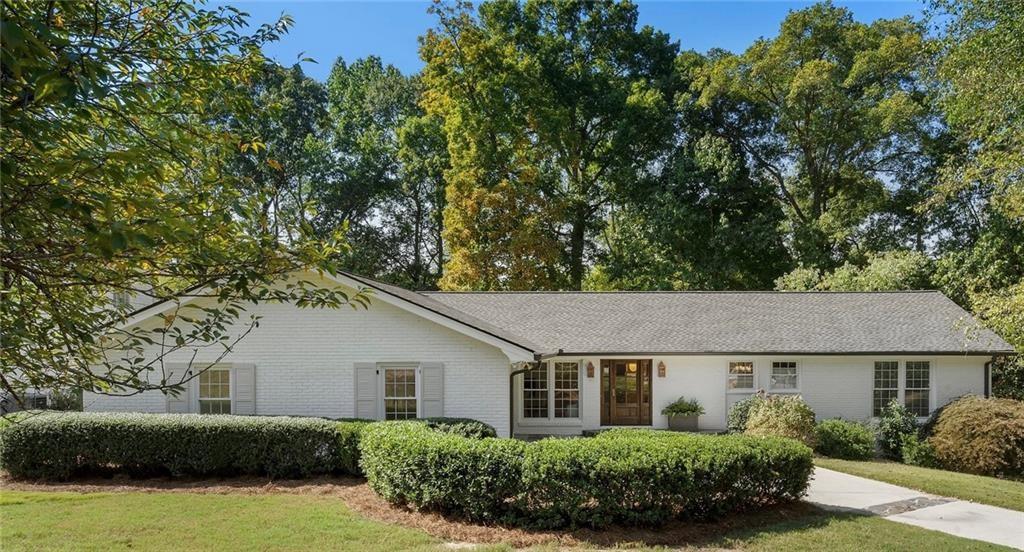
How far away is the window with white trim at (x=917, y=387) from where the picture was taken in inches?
664

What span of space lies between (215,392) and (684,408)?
12.0m

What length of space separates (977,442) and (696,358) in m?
6.62

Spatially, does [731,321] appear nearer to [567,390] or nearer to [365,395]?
[567,390]

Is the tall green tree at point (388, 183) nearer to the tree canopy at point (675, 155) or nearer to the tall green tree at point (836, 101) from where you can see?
the tree canopy at point (675, 155)

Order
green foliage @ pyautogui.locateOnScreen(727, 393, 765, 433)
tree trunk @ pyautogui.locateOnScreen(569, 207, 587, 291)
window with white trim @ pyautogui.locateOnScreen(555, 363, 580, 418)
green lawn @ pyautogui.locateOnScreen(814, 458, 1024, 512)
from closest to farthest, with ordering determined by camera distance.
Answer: green lawn @ pyautogui.locateOnScreen(814, 458, 1024, 512)
green foliage @ pyautogui.locateOnScreen(727, 393, 765, 433)
window with white trim @ pyautogui.locateOnScreen(555, 363, 580, 418)
tree trunk @ pyautogui.locateOnScreen(569, 207, 587, 291)

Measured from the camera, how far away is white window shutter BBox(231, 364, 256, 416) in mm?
14156

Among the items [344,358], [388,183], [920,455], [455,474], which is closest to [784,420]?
[920,455]

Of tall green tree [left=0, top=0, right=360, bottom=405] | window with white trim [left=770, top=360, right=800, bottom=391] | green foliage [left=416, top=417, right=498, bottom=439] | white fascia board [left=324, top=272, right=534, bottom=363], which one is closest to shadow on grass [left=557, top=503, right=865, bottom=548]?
green foliage [left=416, top=417, right=498, bottom=439]

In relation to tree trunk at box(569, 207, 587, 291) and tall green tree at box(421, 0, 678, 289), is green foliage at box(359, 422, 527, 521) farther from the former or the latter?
tree trunk at box(569, 207, 587, 291)

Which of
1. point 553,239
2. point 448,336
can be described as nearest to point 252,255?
point 448,336

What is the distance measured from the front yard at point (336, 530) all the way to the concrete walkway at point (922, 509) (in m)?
0.58

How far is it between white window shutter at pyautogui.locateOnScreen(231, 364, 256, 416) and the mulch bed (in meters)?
2.63

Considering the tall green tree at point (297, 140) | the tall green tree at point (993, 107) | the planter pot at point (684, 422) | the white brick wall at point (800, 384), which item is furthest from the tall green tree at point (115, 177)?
the tall green tree at point (297, 140)

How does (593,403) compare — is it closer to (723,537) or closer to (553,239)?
(723,537)
